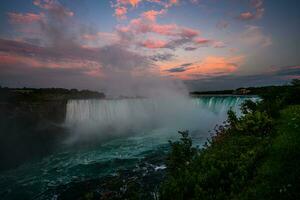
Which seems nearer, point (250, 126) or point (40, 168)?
point (250, 126)

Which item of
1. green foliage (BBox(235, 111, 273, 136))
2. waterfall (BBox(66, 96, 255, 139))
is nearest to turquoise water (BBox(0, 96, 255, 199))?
waterfall (BBox(66, 96, 255, 139))

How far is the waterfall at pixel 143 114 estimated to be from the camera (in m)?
33.1

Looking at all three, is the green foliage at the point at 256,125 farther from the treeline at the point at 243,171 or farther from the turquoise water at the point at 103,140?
the turquoise water at the point at 103,140

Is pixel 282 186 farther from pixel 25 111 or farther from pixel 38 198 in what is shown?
Answer: pixel 25 111

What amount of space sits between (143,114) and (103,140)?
17.6 meters

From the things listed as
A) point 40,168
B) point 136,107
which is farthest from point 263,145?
point 136,107

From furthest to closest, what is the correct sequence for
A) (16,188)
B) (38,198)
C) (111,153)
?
(111,153)
(16,188)
(38,198)

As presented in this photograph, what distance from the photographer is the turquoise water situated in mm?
13133

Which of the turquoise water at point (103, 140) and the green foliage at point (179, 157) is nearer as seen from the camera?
the green foliage at point (179, 157)

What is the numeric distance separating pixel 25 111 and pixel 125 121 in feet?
60.9

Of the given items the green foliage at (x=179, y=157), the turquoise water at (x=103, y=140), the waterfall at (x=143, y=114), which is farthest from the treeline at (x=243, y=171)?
the waterfall at (x=143, y=114)

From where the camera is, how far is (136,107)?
1636 inches

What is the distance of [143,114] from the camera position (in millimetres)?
41719

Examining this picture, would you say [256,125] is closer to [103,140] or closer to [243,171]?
[243,171]
